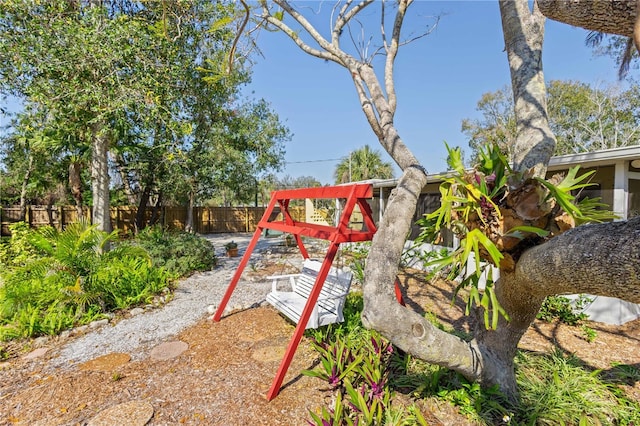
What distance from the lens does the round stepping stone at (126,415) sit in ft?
7.72

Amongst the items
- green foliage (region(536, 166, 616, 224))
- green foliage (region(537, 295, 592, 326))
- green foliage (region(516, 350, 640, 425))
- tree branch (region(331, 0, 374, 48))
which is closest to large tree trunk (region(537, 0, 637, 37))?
green foliage (region(536, 166, 616, 224))

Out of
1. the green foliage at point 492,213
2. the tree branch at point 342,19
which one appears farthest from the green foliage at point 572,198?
the tree branch at point 342,19

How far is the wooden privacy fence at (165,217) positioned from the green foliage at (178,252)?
18.0 ft

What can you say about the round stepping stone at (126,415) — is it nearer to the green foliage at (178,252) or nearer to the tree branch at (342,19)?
the green foliage at (178,252)

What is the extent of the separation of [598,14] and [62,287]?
18.6 ft

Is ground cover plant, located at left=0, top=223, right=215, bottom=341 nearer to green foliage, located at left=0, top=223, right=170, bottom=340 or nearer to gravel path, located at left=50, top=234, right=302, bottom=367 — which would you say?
green foliage, located at left=0, top=223, right=170, bottom=340

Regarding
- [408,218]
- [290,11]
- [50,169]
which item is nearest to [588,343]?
[408,218]

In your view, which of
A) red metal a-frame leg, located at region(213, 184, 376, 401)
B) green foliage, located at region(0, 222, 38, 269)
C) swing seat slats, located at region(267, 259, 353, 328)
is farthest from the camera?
green foliage, located at region(0, 222, 38, 269)

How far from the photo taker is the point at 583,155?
4.64m

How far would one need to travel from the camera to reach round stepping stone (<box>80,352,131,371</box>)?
317 cm

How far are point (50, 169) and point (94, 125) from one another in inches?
289

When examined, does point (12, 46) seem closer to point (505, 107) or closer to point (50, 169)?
point (50, 169)

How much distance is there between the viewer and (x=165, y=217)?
16.1 meters

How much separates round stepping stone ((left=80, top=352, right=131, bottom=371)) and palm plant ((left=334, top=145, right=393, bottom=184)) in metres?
16.8
